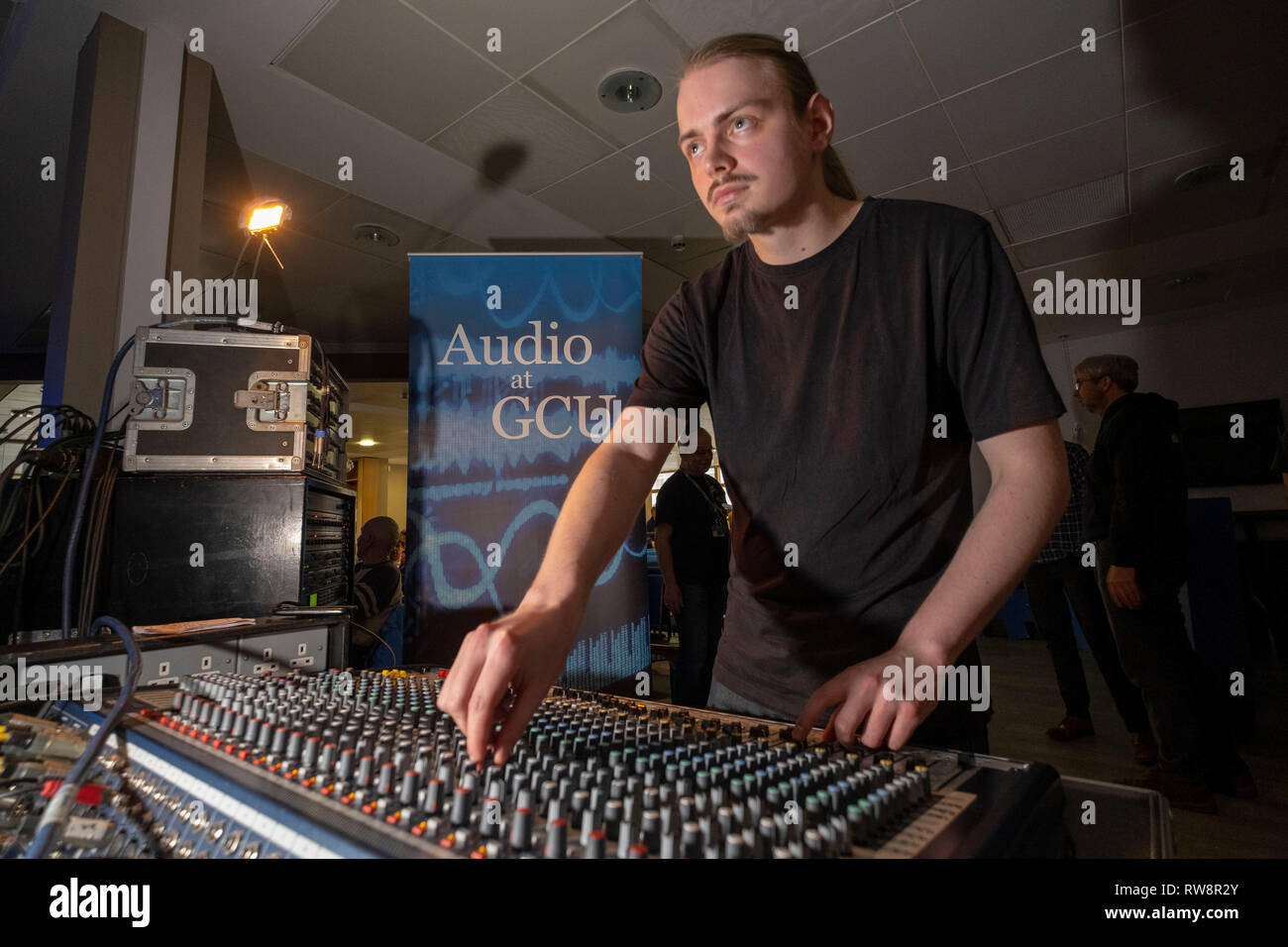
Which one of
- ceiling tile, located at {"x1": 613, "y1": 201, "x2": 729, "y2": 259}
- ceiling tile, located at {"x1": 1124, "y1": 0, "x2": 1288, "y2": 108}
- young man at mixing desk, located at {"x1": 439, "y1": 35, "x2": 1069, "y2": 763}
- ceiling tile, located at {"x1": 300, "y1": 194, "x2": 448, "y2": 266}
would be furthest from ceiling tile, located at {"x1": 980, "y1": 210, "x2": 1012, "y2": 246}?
young man at mixing desk, located at {"x1": 439, "y1": 35, "x2": 1069, "y2": 763}

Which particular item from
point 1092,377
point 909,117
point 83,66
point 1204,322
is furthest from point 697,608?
point 1204,322

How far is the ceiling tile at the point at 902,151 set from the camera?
3.79 meters

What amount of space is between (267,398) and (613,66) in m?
2.61

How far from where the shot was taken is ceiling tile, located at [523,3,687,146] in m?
3.03

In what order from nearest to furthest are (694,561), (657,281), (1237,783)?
(1237,783) → (694,561) → (657,281)

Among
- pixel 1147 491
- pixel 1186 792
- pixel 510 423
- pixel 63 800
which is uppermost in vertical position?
pixel 510 423

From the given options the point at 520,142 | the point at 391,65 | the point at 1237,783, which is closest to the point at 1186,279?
the point at 1237,783

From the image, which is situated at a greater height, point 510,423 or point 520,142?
point 520,142

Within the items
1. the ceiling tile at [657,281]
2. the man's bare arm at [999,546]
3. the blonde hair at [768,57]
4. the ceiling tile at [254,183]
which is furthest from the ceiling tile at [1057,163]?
the ceiling tile at [254,183]

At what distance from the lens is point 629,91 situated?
348 cm

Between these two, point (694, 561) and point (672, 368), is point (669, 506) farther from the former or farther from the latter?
point (672, 368)

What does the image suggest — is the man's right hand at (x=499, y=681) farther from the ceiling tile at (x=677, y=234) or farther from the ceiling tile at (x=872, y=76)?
the ceiling tile at (x=677, y=234)
